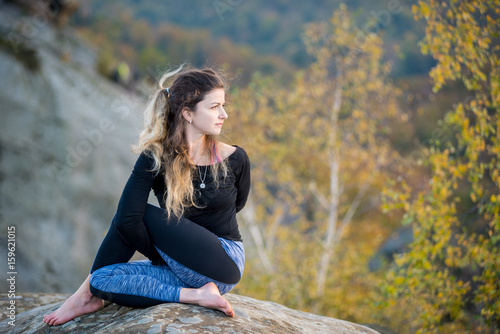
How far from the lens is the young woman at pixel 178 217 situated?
9.20ft

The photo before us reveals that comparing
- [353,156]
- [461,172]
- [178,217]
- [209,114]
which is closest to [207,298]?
[178,217]

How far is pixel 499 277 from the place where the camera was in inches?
164

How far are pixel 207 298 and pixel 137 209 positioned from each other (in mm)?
683

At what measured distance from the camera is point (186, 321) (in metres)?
2.56

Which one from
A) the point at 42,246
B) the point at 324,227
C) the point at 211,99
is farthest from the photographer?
the point at 324,227

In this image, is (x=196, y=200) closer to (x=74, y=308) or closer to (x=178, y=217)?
(x=178, y=217)

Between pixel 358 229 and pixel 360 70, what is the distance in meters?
9.43

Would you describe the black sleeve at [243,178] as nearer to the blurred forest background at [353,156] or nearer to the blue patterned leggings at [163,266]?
the blue patterned leggings at [163,266]

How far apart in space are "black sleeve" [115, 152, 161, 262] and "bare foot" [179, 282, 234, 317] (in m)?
0.37

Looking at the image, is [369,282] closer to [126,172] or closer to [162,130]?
[126,172]

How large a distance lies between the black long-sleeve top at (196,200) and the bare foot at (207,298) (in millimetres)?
357

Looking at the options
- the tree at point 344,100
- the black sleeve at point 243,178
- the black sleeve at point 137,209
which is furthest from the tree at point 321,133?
the black sleeve at point 137,209

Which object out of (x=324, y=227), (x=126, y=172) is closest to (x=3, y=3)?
(x=126, y=172)

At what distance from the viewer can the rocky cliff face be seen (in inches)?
367
